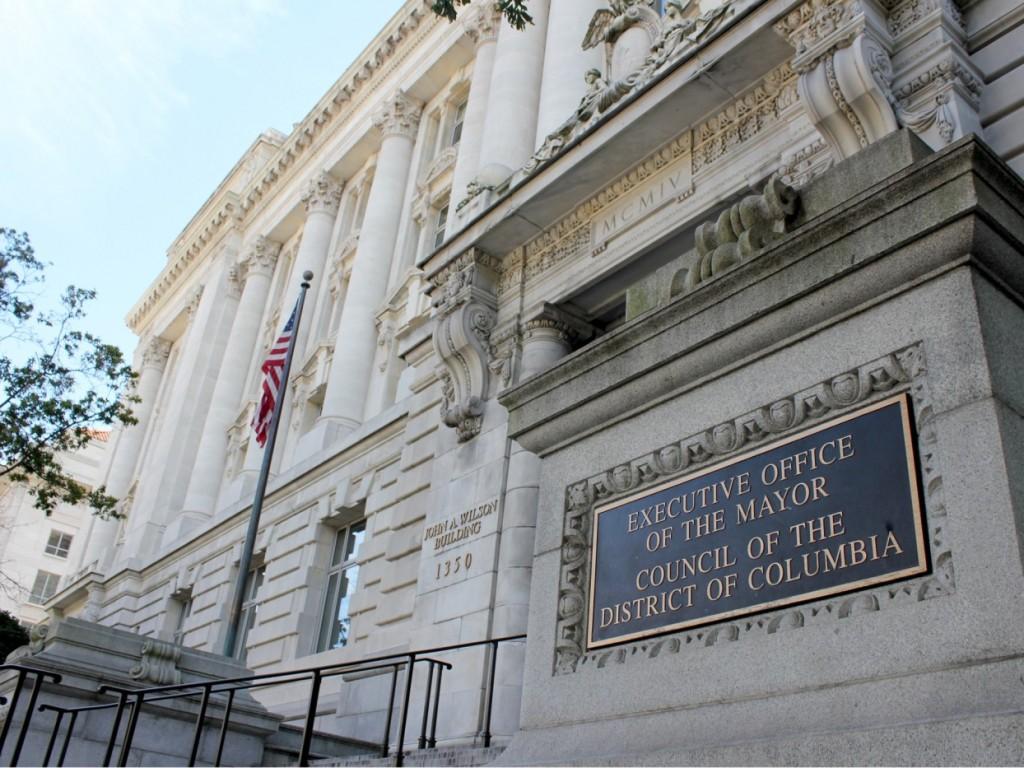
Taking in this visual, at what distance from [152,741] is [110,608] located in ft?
86.7

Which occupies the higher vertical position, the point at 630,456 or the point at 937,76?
the point at 937,76

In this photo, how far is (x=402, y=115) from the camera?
3066 cm

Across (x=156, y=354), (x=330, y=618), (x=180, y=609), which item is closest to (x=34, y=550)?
(x=156, y=354)

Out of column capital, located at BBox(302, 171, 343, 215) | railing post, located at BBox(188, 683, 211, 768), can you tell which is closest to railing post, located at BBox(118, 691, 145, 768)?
railing post, located at BBox(188, 683, 211, 768)

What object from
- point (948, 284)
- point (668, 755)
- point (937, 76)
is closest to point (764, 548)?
point (668, 755)

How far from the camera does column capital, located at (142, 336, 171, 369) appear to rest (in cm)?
4769

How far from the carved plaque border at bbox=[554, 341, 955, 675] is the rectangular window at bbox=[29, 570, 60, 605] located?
67.5m

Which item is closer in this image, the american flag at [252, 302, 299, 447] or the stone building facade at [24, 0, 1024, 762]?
the stone building facade at [24, 0, 1024, 762]

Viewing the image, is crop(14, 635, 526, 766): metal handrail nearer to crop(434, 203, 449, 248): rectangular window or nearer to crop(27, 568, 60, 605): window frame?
crop(434, 203, 449, 248): rectangular window

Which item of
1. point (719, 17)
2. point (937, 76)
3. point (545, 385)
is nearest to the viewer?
point (545, 385)

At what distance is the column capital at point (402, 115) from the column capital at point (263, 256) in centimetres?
961

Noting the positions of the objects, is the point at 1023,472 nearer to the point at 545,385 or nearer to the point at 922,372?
the point at 922,372

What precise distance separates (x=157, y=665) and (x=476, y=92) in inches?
685

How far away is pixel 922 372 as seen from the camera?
13.9 ft
